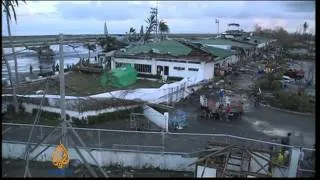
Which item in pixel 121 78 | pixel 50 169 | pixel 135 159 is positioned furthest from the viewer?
pixel 121 78

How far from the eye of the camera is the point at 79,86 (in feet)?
66.0

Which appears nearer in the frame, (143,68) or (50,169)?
(50,169)

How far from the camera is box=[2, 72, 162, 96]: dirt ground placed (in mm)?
18344

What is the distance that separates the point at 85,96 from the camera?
17.1 metres

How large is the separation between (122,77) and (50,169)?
10.5 metres

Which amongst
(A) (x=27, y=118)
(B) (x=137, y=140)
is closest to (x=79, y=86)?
(A) (x=27, y=118)

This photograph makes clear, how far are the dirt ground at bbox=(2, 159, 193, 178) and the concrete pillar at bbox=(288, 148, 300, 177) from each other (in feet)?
9.20

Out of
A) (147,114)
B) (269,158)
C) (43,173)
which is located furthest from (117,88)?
(269,158)

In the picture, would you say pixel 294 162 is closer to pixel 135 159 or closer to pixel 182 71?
pixel 135 159

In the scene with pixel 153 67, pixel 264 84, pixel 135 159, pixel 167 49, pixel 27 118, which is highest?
pixel 167 49

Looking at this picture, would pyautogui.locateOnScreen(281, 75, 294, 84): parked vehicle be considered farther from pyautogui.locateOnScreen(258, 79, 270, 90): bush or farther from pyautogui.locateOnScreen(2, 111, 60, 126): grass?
pyautogui.locateOnScreen(2, 111, 60, 126): grass

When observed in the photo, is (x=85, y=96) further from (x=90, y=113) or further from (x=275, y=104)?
(x=275, y=104)

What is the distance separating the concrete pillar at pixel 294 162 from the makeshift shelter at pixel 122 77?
12.5m

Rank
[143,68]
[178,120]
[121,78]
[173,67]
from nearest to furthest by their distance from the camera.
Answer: [178,120] < [121,78] < [173,67] < [143,68]
